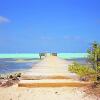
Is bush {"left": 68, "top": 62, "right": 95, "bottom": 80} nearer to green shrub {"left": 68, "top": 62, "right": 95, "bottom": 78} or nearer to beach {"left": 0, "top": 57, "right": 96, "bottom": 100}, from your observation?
green shrub {"left": 68, "top": 62, "right": 95, "bottom": 78}

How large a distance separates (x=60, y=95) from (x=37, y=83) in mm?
1567

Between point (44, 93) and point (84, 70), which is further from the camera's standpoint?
point (84, 70)

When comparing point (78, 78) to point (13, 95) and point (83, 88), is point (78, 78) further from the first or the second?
point (13, 95)

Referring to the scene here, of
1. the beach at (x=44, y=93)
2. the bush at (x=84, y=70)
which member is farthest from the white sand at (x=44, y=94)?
the bush at (x=84, y=70)

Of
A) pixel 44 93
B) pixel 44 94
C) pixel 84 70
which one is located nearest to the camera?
pixel 44 94

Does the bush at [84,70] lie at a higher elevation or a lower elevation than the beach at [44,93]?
higher

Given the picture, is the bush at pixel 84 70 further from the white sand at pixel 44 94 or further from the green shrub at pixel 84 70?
the white sand at pixel 44 94

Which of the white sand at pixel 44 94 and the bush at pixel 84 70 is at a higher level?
the bush at pixel 84 70

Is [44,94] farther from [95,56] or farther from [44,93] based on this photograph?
[95,56]

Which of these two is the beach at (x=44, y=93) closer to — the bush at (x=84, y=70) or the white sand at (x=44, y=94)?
the white sand at (x=44, y=94)

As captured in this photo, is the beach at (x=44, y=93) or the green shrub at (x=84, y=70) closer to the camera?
the beach at (x=44, y=93)

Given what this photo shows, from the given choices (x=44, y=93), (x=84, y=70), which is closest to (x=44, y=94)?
(x=44, y=93)

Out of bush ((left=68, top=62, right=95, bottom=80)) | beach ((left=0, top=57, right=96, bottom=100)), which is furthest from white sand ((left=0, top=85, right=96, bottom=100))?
bush ((left=68, top=62, right=95, bottom=80))

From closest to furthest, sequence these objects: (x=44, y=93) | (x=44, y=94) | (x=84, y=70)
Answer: (x=44, y=94)
(x=44, y=93)
(x=84, y=70)
